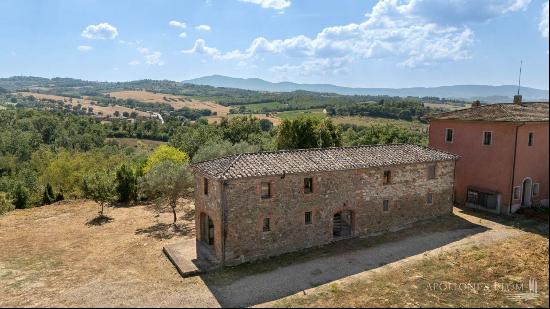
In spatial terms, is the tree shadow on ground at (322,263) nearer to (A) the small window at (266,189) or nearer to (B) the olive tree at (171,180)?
(A) the small window at (266,189)

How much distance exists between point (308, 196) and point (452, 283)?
8260 millimetres

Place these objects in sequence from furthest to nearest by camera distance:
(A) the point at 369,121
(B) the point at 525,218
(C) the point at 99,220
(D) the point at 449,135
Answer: (A) the point at 369,121 → (D) the point at 449,135 → (C) the point at 99,220 → (B) the point at 525,218

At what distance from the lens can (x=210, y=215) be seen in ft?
71.1

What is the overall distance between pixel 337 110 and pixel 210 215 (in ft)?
396

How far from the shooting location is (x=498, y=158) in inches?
1101

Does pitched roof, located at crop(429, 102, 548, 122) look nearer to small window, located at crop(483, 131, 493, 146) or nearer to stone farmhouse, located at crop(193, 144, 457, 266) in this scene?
small window, located at crop(483, 131, 493, 146)

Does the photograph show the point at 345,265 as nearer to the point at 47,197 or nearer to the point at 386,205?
the point at 386,205

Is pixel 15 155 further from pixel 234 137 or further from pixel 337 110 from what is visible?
pixel 337 110

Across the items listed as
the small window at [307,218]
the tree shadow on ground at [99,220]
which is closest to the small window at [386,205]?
the small window at [307,218]

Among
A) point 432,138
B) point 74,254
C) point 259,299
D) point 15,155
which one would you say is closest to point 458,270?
point 259,299

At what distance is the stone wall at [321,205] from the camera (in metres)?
20.5

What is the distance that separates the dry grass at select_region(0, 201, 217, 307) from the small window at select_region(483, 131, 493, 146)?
2178cm

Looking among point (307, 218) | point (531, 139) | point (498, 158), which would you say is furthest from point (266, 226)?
point (531, 139)

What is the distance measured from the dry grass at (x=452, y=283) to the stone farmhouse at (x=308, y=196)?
14.7ft
